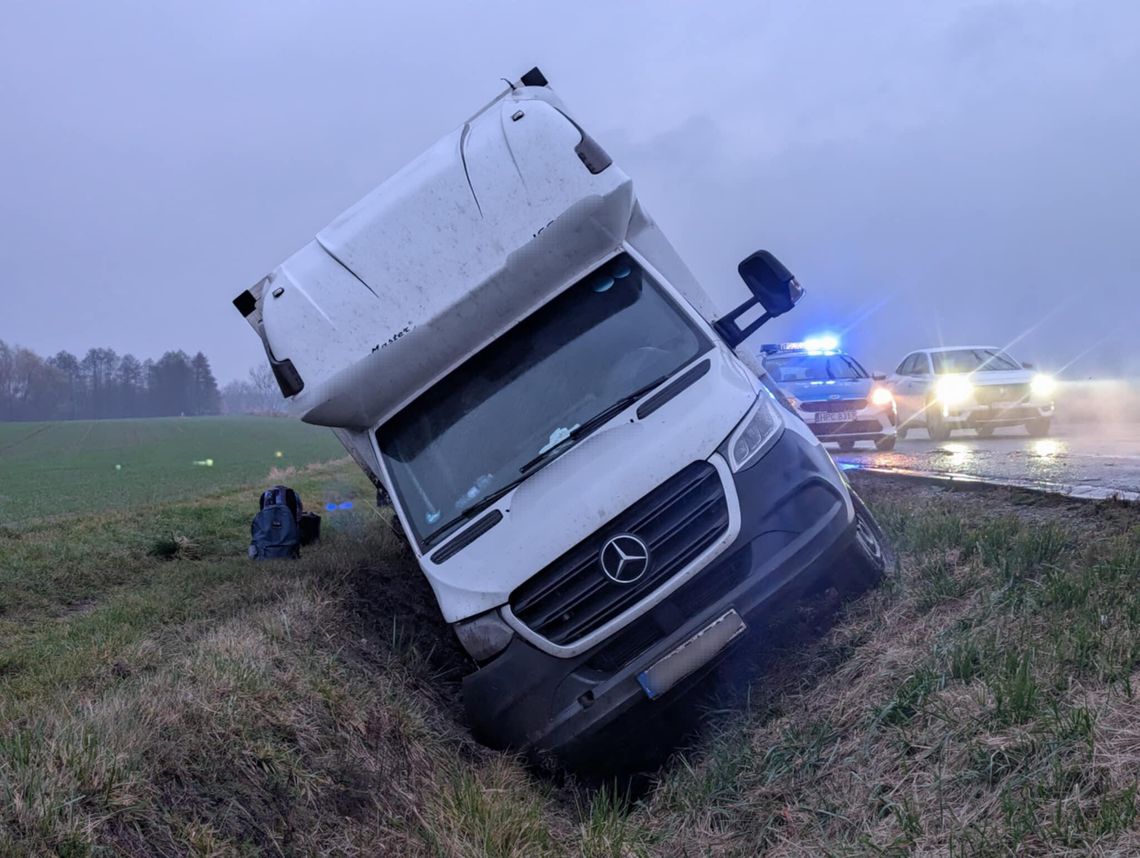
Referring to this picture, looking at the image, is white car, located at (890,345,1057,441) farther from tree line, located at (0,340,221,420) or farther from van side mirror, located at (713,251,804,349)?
tree line, located at (0,340,221,420)

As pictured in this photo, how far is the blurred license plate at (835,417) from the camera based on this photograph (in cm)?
1513

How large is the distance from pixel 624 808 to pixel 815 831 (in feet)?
3.80

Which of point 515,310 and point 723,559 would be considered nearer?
point 723,559

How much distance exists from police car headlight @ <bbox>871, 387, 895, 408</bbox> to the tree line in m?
117

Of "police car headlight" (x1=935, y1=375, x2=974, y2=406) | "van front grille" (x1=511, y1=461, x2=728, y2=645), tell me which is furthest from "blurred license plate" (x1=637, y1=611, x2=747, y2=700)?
"police car headlight" (x1=935, y1=375, x2=974, y2=406)

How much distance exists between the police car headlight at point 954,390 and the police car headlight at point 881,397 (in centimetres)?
190

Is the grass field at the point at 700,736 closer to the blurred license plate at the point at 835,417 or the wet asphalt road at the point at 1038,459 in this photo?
the wet asphalt road at the point at 1038,459

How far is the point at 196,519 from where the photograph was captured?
46.3ft

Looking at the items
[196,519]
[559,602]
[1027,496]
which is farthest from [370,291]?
[196,519]

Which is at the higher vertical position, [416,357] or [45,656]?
[416,357]

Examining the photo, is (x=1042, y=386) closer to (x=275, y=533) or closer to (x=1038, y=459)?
(x=1038, y=459)

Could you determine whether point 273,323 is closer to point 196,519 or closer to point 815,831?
point 815,831

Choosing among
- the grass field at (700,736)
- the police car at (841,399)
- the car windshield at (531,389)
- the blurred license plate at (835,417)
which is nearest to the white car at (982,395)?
the police car at (841,399)

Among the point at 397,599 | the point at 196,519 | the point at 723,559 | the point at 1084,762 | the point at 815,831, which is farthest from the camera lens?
the point at 196,519
